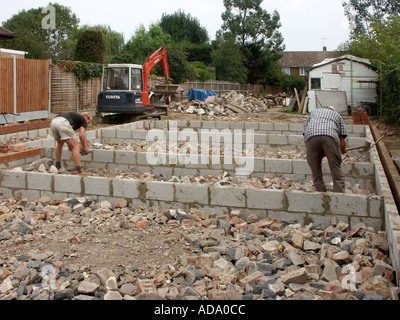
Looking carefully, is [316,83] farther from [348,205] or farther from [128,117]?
[348,205]

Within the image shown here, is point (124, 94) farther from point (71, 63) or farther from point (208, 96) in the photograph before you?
point (208, 96)

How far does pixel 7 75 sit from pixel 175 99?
10.5 meters

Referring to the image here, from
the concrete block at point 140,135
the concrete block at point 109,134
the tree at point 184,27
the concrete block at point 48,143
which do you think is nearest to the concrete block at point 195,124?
the concrete block at point 140,135

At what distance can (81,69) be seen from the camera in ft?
54.5

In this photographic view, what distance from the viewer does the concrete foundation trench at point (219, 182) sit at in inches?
195

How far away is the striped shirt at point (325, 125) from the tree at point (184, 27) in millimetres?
Result: 40714

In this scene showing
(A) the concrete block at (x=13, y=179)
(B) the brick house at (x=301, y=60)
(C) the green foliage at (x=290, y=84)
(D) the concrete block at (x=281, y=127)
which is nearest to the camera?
(A) the concrete block at (x=13, y=179)

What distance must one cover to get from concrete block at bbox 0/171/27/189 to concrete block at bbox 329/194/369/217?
404cm

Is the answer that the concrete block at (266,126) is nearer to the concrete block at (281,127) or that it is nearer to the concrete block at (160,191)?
the concrete block at (281,127)

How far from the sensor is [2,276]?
3.85m

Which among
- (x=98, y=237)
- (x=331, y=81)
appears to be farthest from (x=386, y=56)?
(x=98, y=237)
